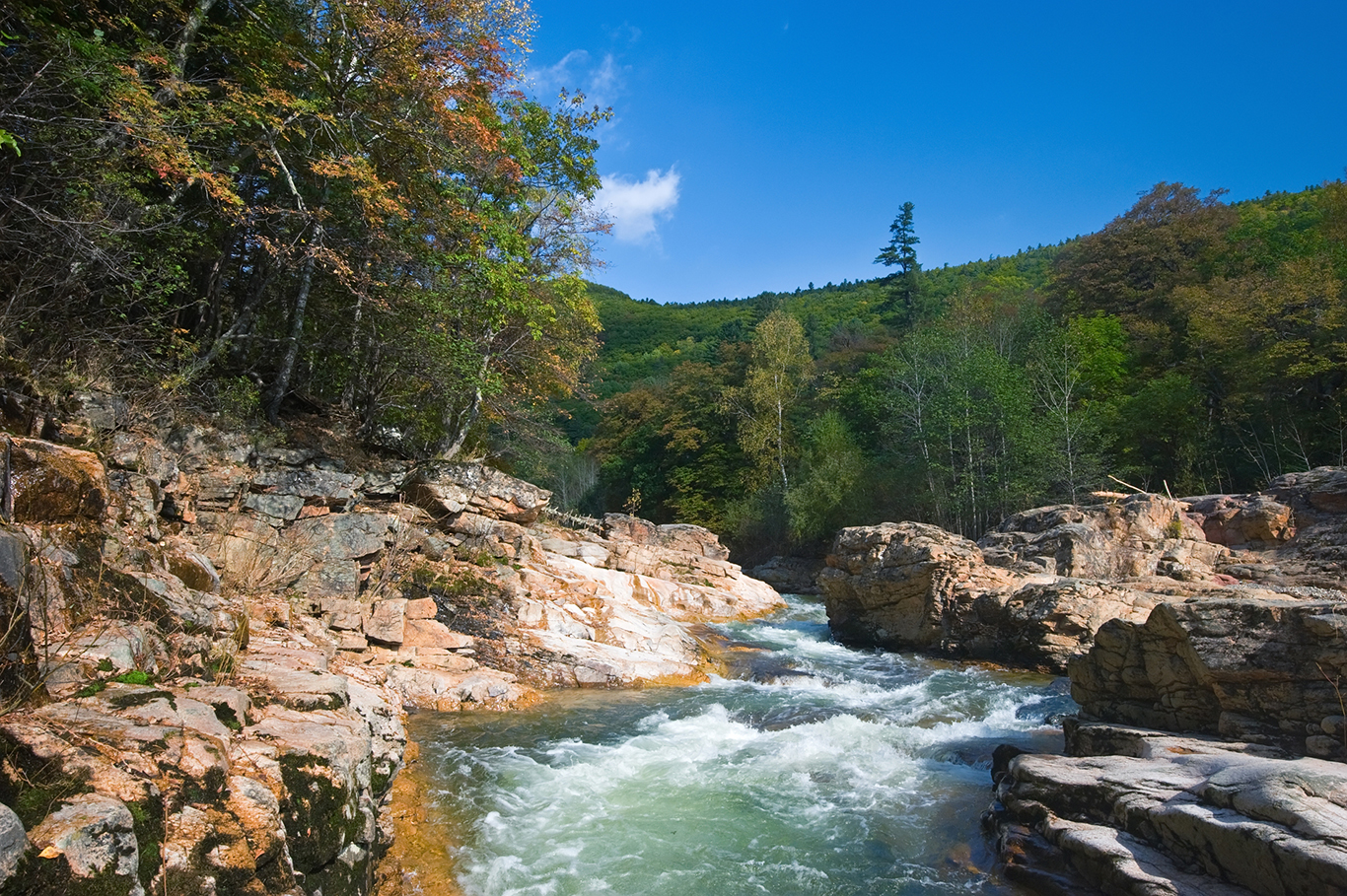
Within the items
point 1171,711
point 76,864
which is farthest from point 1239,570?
point 76,864

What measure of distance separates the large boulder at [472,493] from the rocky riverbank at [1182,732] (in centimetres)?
909

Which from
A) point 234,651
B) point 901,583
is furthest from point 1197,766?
point 901,583

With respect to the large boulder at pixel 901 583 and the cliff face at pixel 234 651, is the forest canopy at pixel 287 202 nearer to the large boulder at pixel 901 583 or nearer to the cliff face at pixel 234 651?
the cliff face at pixel 234 651

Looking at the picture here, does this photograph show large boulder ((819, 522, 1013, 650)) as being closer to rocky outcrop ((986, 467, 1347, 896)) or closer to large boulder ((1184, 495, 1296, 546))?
large boulder ((1184, 495, 1296, 546))

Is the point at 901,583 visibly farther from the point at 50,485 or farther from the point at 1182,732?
the point at 50,485

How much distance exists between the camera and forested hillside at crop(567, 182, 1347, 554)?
74.0 ft

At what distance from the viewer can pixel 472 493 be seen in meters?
13.7

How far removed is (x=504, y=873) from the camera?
478 cm

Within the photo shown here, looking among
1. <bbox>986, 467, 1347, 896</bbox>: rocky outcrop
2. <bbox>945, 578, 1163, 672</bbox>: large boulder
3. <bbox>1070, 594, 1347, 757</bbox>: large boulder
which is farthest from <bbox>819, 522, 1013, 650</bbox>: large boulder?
<bbox>1070, 594, 1347, 757</bbox>: large boulder

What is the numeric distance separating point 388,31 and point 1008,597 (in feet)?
45.8

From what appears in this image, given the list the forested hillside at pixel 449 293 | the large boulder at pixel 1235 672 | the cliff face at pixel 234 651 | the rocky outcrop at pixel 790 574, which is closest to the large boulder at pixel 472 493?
the cliff face at pixel 234 651

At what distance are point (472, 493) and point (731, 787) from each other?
28.8ft

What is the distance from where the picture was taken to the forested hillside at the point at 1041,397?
22.6 m

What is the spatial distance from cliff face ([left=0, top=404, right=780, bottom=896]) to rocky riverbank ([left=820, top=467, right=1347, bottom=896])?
4919mm
